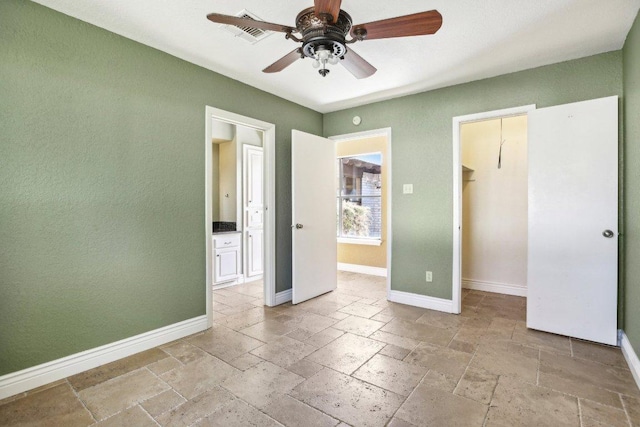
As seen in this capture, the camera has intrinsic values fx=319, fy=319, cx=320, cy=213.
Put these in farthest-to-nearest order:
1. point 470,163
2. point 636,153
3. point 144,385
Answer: point 470,163 < point 636,153 < point 144,385

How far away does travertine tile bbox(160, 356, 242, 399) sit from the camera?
6.77 feet

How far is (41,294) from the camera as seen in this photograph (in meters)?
2.12

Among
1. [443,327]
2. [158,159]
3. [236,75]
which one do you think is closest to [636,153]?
[443,327]

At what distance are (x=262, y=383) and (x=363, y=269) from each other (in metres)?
3.64

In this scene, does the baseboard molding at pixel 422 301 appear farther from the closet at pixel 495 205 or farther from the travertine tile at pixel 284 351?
the travertine tile at pixel 284 351

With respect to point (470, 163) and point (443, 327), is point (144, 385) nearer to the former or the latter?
point (443, 327)

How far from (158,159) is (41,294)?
1.25m

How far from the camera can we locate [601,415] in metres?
1.77

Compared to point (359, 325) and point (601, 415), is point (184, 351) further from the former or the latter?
point (601, 415)

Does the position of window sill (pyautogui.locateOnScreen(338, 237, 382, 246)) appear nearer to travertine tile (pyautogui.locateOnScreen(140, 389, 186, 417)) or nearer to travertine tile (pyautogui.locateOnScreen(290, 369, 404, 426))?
travertine tile (pyautogui.locateOnScreen(290, 369, 404, 426))

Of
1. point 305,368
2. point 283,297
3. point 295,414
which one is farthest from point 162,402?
point 283,297

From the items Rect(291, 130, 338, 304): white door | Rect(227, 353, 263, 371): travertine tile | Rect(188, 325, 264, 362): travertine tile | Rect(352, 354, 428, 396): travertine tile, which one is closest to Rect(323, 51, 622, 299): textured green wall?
Rect(291, 130, 338, 304): white door

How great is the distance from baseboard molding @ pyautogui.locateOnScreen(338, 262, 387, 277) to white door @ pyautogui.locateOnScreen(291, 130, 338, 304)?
1236 mm

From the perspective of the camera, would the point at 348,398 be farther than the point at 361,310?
No
